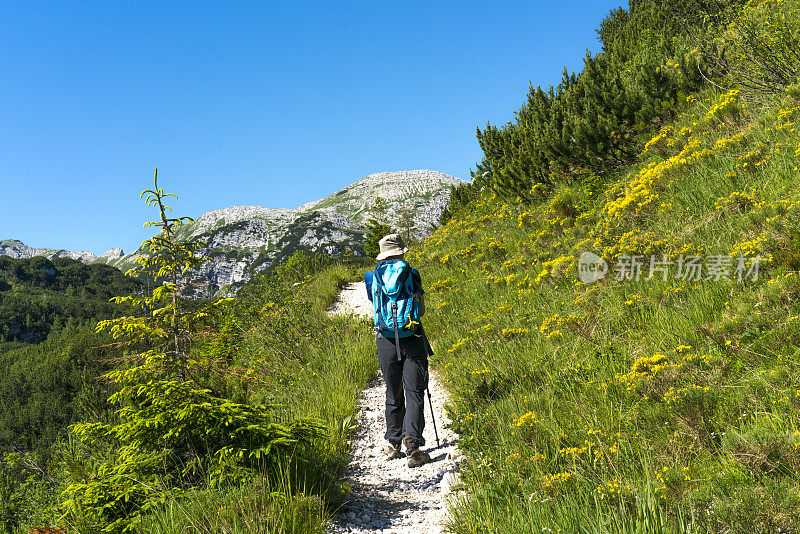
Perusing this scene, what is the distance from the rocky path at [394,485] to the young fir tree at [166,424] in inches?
33.3

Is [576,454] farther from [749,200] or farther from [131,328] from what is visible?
[749,200]

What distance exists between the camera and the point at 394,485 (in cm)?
432

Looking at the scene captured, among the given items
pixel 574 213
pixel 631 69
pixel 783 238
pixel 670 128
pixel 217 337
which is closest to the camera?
pixel 217 337

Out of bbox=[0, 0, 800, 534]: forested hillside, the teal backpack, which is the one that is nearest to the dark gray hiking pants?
the teal backpack

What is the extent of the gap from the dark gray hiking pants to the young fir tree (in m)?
1.53

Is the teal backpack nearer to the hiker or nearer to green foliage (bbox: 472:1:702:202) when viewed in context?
the hiker

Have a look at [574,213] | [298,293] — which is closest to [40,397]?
[298,293]

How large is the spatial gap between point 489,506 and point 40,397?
92.3 metres

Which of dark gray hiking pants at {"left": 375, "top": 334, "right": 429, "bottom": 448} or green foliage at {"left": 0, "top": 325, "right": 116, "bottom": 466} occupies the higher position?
dark gray hiking pants at {"left": 375, "top": 334, "right": 429, "bottom": 448}

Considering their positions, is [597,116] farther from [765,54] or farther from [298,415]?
[298,415]

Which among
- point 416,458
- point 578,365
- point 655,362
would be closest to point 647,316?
point 578,365

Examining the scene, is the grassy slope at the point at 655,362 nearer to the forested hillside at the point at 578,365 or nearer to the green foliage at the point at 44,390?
the forested hillside at the point at 578,365

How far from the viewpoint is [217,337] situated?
365 cm

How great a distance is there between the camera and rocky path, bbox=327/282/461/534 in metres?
3.49
